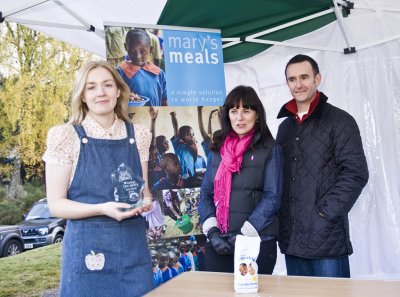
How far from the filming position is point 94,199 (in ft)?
5.79

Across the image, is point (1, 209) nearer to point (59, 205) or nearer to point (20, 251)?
point (20, 251)

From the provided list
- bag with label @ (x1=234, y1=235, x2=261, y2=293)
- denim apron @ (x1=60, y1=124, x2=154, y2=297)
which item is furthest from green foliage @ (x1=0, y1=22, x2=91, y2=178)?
bag with label @ (x1=234, y1=235, x2=261, y2=293)

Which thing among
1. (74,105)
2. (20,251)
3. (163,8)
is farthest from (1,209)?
(74,105)

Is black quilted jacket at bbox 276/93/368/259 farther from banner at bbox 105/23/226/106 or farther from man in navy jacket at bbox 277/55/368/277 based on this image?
banner at bbox 105/23/226/106

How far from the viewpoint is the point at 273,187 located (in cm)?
211

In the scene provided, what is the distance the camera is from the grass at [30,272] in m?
4.95

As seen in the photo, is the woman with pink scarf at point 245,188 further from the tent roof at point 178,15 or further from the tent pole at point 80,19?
the tent pole at point 80,19

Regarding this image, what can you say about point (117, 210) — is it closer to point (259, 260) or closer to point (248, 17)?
point (259, 260)

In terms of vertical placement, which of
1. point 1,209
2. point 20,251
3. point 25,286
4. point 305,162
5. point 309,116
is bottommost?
point 25,286

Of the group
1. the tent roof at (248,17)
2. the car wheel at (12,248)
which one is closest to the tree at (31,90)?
the car wheel at (12,248)

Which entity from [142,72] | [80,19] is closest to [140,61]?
[142,72]

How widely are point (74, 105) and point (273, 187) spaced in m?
0.98

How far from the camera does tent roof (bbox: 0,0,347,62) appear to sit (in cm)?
312

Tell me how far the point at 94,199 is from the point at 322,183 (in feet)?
3.81
